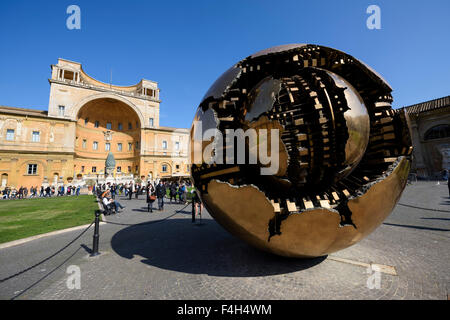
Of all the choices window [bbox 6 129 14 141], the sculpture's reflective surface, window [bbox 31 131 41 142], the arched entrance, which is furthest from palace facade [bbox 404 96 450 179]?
window [bbox 6 129 14 141]

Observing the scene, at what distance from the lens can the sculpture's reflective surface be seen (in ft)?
8.37

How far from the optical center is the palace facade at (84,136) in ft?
101

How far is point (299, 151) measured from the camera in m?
2.69

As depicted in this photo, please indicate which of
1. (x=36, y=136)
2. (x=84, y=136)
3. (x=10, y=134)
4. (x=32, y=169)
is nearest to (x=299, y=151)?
(x=32, y=169)

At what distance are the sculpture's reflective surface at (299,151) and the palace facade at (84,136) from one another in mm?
35119

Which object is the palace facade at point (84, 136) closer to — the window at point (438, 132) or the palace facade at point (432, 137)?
the palace facade at point (432, 137)

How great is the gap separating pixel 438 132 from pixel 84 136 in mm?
60575

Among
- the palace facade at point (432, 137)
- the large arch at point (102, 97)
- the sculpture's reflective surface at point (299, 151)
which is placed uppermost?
the large arch at point (102, 97)

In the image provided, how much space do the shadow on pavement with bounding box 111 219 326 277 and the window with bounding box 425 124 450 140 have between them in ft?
130

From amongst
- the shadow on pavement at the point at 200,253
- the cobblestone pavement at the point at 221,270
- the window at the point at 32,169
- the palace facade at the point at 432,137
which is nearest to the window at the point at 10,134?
the window at the point at 32,169

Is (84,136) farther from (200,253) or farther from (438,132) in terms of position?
(438,132)
